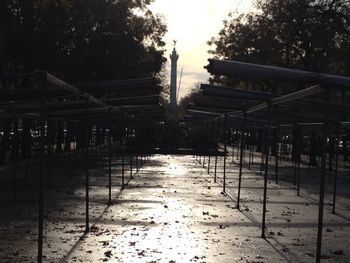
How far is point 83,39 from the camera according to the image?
29.8 meters

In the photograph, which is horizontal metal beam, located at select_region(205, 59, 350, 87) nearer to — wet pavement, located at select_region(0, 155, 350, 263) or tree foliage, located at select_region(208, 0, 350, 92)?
wet pavement, located at select_region(0, 155, 350, 263)

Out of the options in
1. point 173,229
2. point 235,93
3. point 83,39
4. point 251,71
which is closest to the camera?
point 251,71

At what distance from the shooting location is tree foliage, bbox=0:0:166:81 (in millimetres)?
26188

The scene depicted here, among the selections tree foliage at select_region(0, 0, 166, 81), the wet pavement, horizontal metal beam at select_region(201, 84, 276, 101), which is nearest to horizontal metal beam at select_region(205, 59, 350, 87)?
the wet pavement

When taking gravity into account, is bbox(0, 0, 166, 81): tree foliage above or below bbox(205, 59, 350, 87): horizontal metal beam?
above

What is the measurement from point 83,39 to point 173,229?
67.6 feet

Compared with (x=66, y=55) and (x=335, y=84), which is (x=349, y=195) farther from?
(x=66, y=55)

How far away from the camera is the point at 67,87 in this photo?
27.0ft

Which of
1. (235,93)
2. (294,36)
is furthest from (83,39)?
(235,93)

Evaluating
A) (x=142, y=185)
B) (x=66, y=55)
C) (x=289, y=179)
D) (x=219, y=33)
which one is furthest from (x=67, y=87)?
(x=219, y=33)

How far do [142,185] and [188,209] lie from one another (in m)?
5.49

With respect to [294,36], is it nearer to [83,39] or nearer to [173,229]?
[83,39]

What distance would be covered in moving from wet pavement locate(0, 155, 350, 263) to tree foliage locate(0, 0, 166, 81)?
394 inches

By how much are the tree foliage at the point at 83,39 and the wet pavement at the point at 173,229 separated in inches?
394
